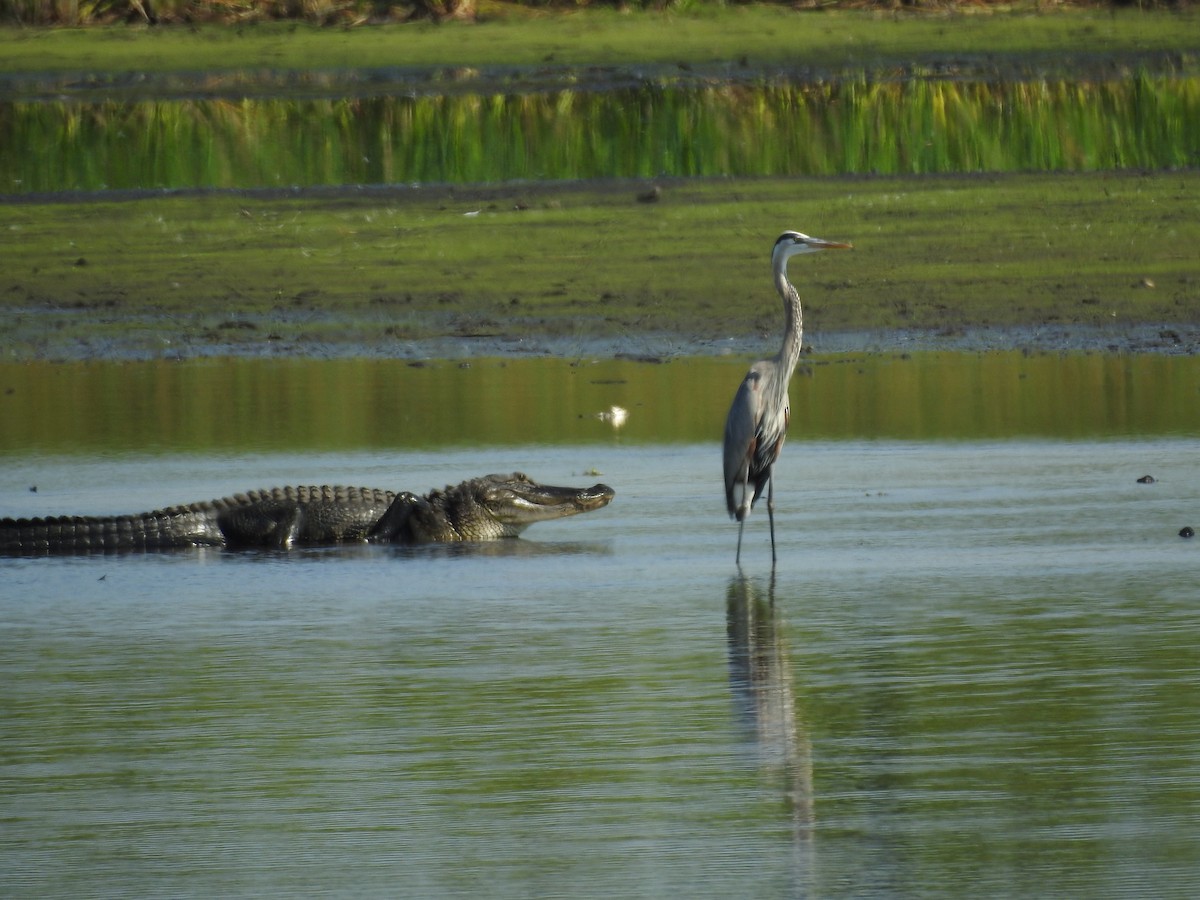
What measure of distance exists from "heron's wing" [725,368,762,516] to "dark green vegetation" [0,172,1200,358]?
19.2 ft

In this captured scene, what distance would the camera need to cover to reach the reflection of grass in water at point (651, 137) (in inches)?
773

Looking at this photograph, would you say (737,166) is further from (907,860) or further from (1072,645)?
(907,860)

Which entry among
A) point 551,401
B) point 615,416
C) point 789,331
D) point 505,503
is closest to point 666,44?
point 551,401

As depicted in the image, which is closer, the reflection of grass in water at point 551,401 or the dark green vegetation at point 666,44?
the reflection of grass in water at point 551,401

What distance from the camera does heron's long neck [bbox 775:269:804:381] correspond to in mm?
9367

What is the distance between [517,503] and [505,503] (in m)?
0.07

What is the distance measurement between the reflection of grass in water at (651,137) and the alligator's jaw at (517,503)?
32.2 ft

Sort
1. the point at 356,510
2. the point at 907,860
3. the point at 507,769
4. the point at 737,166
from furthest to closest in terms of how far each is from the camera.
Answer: the point at 737,166 → the point at 356,510 → the point at 507,769 → the point at 907,860

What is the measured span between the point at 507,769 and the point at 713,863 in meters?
0.91

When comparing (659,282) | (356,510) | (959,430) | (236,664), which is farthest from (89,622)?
(659,282)

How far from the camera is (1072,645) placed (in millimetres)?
6562

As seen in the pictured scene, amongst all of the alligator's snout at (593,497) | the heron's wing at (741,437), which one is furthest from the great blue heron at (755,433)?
the alligator's snout at (593,497)

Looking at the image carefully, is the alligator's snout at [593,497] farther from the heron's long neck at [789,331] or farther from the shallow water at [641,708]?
the heron's long neck at [789,331]

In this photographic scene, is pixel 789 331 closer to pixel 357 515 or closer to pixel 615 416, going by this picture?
pixel 357 515
